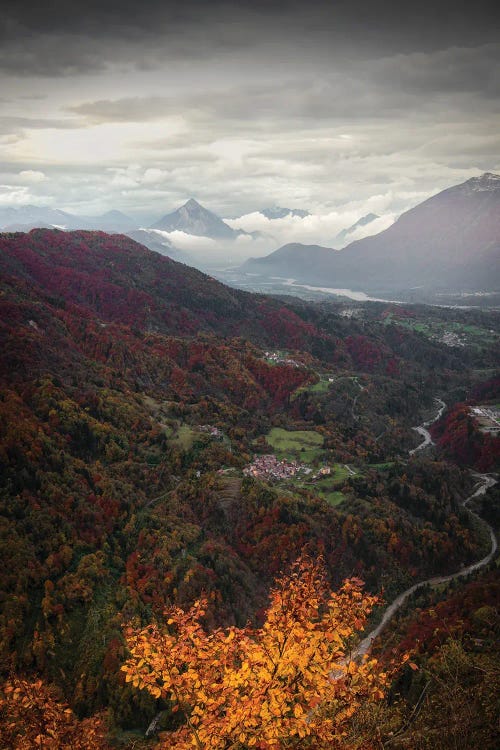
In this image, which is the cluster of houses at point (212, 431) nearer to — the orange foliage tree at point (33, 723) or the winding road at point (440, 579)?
the winding road at point (440, 579)

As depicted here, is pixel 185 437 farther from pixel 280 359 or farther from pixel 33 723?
pixel 33 723

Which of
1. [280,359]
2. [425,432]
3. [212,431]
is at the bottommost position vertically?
[425,432]

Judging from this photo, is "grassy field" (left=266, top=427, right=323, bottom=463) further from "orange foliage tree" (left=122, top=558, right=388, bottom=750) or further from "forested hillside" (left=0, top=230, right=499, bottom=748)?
"orange foliage tree" (left=122, top=558, right=388, bottom=750)

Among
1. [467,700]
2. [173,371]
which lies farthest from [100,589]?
[173,371]

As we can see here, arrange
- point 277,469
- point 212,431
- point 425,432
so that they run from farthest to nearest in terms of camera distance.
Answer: point 425,432, point 212,431, point 277,469

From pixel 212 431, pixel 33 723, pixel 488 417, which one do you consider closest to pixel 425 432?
pixel 488 417

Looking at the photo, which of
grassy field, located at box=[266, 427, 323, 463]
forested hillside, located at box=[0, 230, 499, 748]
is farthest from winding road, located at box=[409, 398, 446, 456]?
grassy field, located at box=[266, 427, 323, 463]

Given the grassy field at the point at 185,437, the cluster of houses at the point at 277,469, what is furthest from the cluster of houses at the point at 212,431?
the cluster of houses at the point at 277,469
